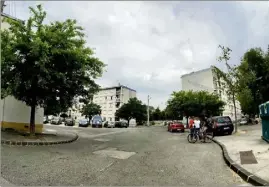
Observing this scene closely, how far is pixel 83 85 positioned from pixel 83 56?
2.15 metres

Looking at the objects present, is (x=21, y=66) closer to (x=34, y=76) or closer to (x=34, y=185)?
(x=34, y=76)

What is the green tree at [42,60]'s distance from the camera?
51.7ft

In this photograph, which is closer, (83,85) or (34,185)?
(34,185)

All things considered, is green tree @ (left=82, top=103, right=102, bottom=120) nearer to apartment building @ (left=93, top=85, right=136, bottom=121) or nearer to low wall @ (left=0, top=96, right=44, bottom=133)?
apartment building @ (left=93, top=85, right=136, bottom=121)

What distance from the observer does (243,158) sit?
34.9ft

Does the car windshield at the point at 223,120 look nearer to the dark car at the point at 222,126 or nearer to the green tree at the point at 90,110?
the dark car at the point at 222,126

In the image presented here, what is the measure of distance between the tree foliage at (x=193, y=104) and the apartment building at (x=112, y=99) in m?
46.9

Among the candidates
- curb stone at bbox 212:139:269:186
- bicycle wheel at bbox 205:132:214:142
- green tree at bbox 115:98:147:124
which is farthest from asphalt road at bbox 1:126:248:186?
green tree at bbox 115:98:147:124

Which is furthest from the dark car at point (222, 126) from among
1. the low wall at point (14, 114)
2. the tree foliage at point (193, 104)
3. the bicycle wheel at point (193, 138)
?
the tree foliage at point (193, 104)

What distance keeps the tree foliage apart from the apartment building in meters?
46.9

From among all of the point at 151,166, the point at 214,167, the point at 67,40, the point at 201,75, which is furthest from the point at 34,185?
the point at 201,75

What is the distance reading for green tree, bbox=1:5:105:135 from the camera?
1576 cm

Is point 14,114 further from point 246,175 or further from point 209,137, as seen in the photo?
point 246,175

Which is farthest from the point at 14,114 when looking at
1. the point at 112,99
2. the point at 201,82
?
the point at 112,99
